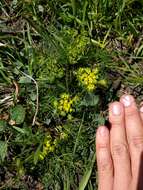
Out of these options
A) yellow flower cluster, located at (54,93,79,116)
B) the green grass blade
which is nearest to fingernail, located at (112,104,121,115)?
yellow flower cluster, located at (54,93,79,116)

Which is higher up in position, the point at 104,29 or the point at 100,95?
the point at 104,29

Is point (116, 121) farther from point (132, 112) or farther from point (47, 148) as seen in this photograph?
point (47, 148)

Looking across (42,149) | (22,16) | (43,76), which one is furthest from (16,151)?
(22,16)

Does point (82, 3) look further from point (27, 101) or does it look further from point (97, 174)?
point (97, 174)

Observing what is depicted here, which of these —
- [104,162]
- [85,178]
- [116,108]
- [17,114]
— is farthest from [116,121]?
[17,114]

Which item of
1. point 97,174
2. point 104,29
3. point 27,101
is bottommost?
point 97,174

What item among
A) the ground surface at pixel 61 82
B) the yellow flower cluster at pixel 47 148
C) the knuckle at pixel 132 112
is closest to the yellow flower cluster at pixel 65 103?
the ground surface at pixel 61 82
